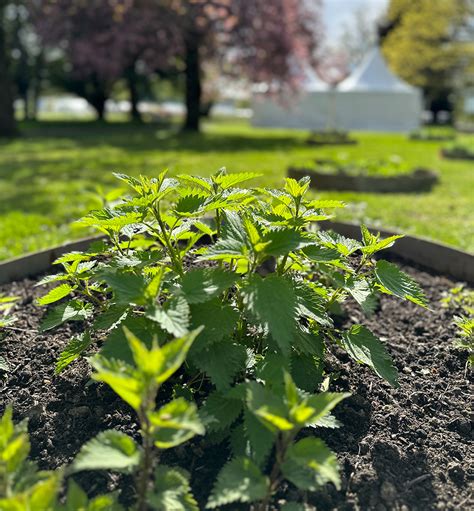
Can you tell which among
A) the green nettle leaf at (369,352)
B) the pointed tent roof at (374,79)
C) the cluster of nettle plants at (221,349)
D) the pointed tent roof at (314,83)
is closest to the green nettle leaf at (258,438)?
the cluster of nettle plants at (221,349)

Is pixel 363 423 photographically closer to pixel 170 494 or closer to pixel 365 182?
pixel 170 494

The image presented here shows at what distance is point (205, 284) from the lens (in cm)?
148

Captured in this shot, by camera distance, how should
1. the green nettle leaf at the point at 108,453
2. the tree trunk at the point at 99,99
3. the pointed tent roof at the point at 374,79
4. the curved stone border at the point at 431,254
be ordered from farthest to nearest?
1. the tree trunk at the point at 99,99
2. the pointed tent roof at the point at 374,79
3. the curved stone border at the point at 431,254
4. the green nettle leaf at the point at 108,453

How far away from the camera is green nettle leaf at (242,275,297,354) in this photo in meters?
1.35

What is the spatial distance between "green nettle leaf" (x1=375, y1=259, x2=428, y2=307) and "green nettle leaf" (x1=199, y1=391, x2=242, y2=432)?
54 centimetres

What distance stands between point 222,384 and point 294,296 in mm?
293

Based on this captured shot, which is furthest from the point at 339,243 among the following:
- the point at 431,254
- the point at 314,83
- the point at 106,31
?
the point at 314,83

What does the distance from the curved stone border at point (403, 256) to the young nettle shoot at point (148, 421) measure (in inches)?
71.6

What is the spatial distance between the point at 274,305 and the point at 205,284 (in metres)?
0.20

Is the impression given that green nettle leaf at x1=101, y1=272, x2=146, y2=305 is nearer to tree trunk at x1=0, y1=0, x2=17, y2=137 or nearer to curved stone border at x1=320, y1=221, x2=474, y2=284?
curved stone border at x1=320, y1=221, x2=474, y2=284

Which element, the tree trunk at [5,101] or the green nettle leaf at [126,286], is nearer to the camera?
the green nettle leaf at [126,286]

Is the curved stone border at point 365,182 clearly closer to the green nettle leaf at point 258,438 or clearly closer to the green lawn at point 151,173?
the green lawn at point 151,173

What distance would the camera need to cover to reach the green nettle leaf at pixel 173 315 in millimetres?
1327

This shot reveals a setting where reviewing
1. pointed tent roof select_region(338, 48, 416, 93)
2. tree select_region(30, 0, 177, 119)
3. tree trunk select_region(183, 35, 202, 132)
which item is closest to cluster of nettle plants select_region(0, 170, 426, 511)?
tree select_region(30, 0, 177, 119)
